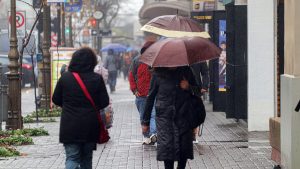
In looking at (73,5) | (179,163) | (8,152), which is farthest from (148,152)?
(73,5)

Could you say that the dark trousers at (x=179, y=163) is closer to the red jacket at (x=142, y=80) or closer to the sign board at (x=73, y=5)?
the red jacket at (x=142, y=80)

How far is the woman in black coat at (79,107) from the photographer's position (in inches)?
343

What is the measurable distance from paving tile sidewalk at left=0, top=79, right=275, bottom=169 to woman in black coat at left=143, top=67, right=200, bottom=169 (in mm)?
1864

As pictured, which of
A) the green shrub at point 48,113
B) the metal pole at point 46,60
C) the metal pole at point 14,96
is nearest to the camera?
the metal pole at point 14,96

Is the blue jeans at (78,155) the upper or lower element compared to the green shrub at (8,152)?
upper

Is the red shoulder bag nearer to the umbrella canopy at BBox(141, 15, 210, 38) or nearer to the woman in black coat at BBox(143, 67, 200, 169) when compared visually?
the woman in black coat at BBox(143, 67, 200, 169)

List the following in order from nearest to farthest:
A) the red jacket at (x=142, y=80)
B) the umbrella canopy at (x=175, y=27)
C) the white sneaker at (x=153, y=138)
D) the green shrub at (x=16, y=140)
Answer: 1. the umbrella canopy at (x=175, y=27)
2. the white sneaker at (x=153, y=138)
3. the red jacket at (x=142, y=80)
4. the green shrub at (x=16, y=140)

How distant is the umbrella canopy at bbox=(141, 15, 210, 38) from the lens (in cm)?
1159

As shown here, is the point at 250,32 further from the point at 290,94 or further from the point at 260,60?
the point at 290,94

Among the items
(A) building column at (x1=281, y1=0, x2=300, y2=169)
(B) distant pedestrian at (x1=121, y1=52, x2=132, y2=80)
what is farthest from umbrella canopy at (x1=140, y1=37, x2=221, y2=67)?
(B) distant pedestrian at (x1=121, y1=52, x2=132, y2=80)

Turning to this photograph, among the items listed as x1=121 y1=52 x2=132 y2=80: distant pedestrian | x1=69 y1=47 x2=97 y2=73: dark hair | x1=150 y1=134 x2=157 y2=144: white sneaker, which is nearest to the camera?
x1=69 y1=47 x2=97 y2=73: dark hair

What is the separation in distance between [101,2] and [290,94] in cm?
4095

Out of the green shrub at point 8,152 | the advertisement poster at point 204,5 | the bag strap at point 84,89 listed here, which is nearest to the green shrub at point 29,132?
the green shrub at point 8,152

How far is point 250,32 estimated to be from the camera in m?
15.8
